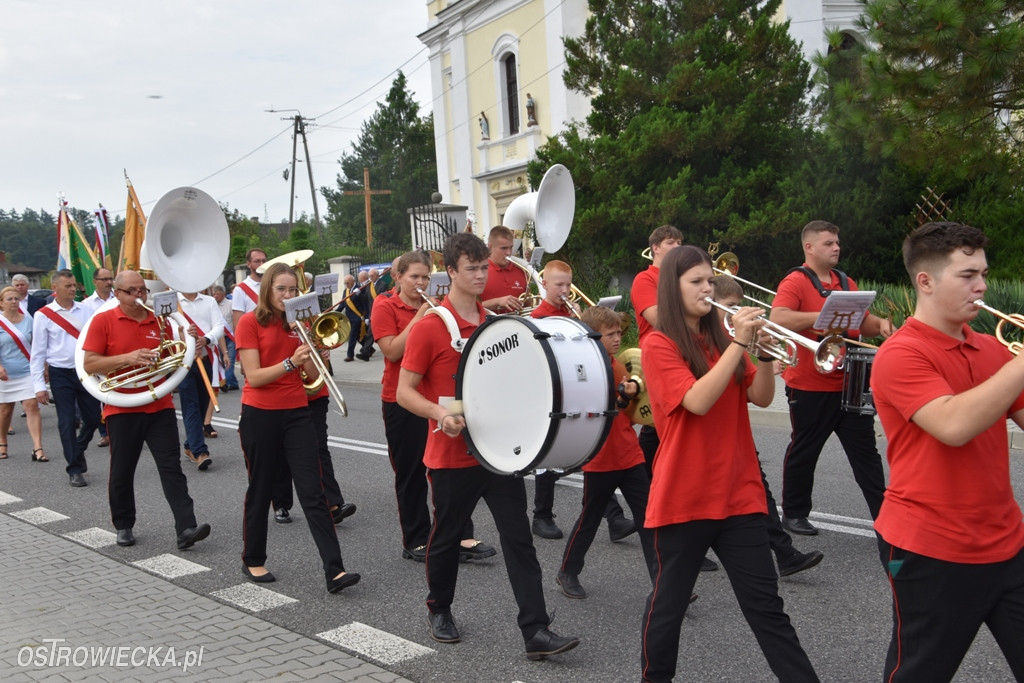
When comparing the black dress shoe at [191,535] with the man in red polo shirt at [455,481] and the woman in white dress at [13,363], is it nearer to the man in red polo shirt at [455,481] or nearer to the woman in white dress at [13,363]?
the man in red polo shirt at [455,481]

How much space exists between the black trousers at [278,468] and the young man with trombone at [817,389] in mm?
2747

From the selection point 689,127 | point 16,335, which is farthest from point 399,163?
point 16,335

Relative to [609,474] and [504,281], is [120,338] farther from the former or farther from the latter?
[609,474]

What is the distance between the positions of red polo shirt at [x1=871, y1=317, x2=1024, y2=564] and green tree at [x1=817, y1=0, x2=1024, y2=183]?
8865mm

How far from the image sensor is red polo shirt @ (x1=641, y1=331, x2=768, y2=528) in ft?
12.1

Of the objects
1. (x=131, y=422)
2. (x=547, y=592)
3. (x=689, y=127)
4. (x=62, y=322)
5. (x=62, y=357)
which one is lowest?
(x=547, y=592)

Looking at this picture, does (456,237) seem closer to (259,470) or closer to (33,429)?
(259,470)

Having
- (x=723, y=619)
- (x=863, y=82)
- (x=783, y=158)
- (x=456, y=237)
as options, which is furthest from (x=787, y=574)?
(x=783, y=158)

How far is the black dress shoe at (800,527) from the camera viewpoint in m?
6.41

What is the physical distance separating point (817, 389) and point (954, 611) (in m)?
3.06

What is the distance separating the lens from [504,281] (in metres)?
7.91

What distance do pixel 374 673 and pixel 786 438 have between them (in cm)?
616

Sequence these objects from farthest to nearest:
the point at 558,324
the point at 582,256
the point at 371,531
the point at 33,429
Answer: the point at 582,256
the point at 33,429
the point at 371,531
the point at 558,324

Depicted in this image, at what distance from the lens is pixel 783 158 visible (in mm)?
18234
